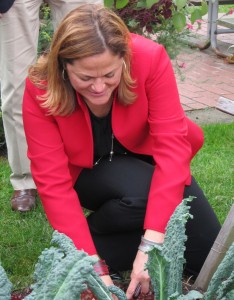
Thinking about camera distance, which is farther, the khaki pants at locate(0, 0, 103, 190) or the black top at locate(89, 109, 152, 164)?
the khaki pants at locate(0, 0, 103, 190)

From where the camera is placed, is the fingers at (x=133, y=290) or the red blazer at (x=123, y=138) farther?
the red blazer at (x=123, y=138)

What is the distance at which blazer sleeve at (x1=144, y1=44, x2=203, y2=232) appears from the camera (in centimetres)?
207

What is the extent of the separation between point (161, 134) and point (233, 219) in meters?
0.46

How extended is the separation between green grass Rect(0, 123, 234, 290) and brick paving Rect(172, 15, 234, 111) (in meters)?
0.78

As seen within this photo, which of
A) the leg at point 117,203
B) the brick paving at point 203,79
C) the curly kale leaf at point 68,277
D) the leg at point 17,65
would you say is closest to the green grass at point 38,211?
the leg at point 17,65

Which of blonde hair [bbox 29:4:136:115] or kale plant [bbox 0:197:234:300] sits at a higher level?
blonde hair [bbox 29:4:136:115]

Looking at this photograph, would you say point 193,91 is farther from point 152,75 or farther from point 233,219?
point 233,219

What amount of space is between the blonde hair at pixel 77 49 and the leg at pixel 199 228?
458mm

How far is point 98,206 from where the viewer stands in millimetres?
Answer: 2463

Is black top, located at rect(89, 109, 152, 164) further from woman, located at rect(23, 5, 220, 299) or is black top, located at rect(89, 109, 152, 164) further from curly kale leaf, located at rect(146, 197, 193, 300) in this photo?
curly kale leaf, located at rect(146, 197, 193, 300)

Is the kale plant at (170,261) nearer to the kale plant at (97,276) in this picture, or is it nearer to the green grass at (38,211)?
the kale plant at (97,276)

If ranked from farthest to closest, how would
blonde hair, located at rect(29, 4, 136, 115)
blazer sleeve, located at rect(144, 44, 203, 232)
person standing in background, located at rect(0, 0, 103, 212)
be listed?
1. person standing in background, located at rect(0, 0, 103, 212)
2. blazer sleeve, located at rect(144, 44, 203, 232)
3. blonde hair, located at rect(29, 4, 136, 115)

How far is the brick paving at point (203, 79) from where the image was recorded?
211 inches

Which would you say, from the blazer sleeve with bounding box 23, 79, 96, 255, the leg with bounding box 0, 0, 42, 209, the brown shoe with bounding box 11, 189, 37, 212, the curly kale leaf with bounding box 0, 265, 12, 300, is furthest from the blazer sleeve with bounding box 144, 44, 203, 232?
the brown shoe with bounding box 11, 189, 37, 212
